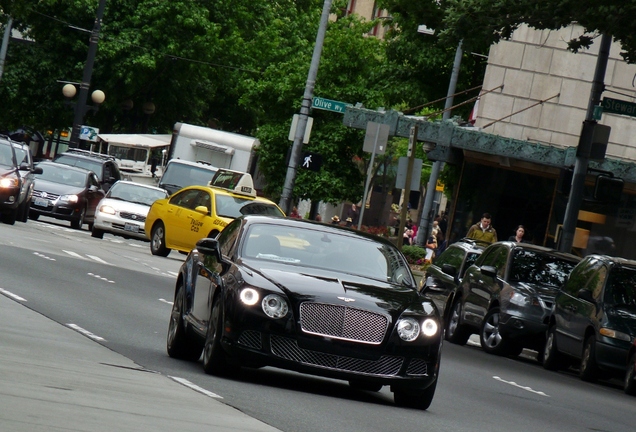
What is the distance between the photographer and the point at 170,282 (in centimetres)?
2448

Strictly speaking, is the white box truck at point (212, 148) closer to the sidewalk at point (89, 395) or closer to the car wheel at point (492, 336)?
the car wheel at point (492, 336)

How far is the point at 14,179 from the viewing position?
3136 centimetres

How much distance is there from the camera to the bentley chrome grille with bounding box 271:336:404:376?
1130 cm

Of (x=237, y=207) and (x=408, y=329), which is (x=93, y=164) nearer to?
(x=237, y=207)

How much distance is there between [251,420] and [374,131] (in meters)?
21.3

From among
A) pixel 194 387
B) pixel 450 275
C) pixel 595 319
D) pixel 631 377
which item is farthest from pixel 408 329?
pixel 450 275

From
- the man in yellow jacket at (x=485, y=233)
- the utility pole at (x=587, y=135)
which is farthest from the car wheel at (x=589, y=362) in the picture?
the man in yellow jacket at (x=485, y=233)

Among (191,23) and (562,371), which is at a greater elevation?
(191,23)

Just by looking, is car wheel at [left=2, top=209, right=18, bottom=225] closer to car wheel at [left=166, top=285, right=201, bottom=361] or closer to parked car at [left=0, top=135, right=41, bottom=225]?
parked car at [left=0, top=135, right=41, bottom=225]

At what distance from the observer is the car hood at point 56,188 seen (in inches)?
1473

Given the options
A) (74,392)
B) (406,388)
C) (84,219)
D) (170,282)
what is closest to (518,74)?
(84,219)

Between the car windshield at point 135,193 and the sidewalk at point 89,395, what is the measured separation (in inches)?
938

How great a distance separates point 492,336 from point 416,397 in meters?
9.57

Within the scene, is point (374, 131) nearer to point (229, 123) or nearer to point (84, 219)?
point (84, 219)
